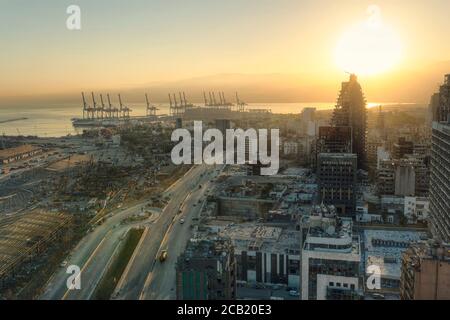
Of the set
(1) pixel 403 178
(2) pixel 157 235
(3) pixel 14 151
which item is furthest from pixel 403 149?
(3) pixel 14 151

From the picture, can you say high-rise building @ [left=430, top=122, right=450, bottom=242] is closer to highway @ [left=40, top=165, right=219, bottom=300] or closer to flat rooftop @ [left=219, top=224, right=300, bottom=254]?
flat rooftop @ [left=219, top=224, right=300, bottom=254]

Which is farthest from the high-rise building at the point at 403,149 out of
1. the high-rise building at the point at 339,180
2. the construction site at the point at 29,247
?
the construction site at the point at 29,247

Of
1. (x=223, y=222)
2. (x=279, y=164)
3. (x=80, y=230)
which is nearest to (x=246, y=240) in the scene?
(x=223, y=222)

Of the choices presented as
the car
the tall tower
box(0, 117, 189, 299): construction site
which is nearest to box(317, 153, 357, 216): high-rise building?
box(0, 117, 189, 299): construction site

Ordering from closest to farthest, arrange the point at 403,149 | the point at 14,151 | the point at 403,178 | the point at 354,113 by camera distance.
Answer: the point at 403,178
the point at 403,149
the point at 354,113
the point at 14,151

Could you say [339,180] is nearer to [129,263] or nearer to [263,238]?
[263,238]

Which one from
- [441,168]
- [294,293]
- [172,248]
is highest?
[441,168]
